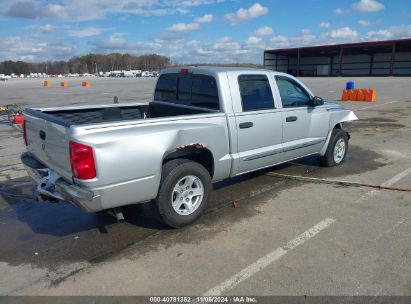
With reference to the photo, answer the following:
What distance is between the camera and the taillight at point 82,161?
3.47 meters

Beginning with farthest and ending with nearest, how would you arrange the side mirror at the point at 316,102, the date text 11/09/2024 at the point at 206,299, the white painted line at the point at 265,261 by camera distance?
the side mirror at the point at 316,102 → the white painted line at the point at 265,261 → the date text 11/09/2024 at the point at 206,299

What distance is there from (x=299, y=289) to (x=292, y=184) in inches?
116

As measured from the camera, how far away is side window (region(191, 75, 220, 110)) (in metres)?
4.89

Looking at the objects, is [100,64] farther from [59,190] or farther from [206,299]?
[206,299]

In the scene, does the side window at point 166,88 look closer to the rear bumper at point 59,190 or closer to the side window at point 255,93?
the side window at point 255,93

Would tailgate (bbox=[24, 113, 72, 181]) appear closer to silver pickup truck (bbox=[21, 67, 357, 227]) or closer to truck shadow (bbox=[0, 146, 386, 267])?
silver pickup truck (bbox=[21, 67, 357, 227])

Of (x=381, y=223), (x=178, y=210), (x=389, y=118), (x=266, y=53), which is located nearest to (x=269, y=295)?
(x=178, y=210)

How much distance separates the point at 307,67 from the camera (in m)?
78.2

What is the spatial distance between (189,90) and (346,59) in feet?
253

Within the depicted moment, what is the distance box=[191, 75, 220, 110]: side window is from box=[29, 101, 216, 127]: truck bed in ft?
0.30

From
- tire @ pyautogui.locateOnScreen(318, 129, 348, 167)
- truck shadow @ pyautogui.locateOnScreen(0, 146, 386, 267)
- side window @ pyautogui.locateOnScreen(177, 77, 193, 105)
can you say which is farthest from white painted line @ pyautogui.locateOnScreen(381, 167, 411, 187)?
side window @ pyautogui.locateOnScreen(177, 77, 193, 105)

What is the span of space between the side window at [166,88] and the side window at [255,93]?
115 centimetres

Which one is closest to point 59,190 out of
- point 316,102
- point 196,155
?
point 196,155

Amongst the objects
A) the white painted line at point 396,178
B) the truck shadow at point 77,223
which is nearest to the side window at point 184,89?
the truck shadow at point 77,223
